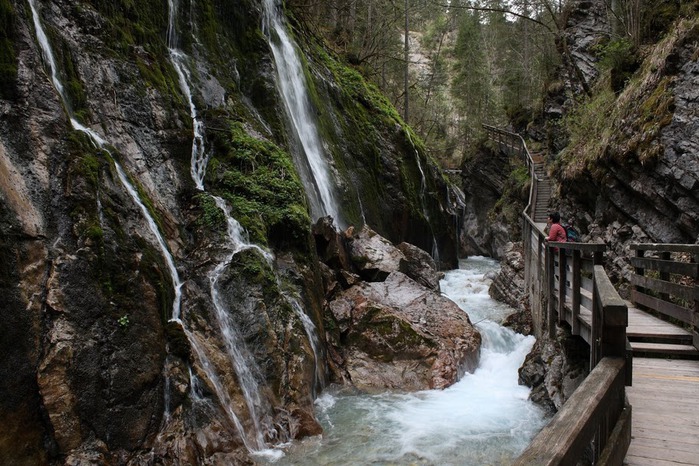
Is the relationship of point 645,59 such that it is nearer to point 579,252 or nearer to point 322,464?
point 579,252

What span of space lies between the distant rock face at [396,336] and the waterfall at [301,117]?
8.37 feet

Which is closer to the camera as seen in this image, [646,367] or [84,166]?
[646,367]

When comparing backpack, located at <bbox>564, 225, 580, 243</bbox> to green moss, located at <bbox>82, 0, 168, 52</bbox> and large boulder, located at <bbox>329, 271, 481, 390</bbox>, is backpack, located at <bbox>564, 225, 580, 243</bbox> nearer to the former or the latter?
large boulder, located at <bbox>329, 271, 481, 390</bbox>

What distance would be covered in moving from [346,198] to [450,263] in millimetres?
9032

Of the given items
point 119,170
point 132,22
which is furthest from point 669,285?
point 132,22

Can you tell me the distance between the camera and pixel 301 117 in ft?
47.5

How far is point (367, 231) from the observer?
43.9 feet

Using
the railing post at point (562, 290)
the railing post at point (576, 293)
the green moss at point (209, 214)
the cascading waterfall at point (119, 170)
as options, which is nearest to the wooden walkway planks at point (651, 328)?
the railing post at point (576, 293)

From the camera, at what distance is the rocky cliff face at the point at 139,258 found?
5.14 meters

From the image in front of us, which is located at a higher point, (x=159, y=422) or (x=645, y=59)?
(x=645, y=59)

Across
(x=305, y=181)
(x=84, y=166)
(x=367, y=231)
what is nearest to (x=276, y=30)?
(x=305, y=181)

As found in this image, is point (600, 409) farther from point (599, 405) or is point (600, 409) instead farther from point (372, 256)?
point (372, 256)

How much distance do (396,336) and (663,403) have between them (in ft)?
18.3

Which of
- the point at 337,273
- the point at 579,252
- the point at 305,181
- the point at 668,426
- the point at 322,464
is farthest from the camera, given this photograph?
the point at 305,181
